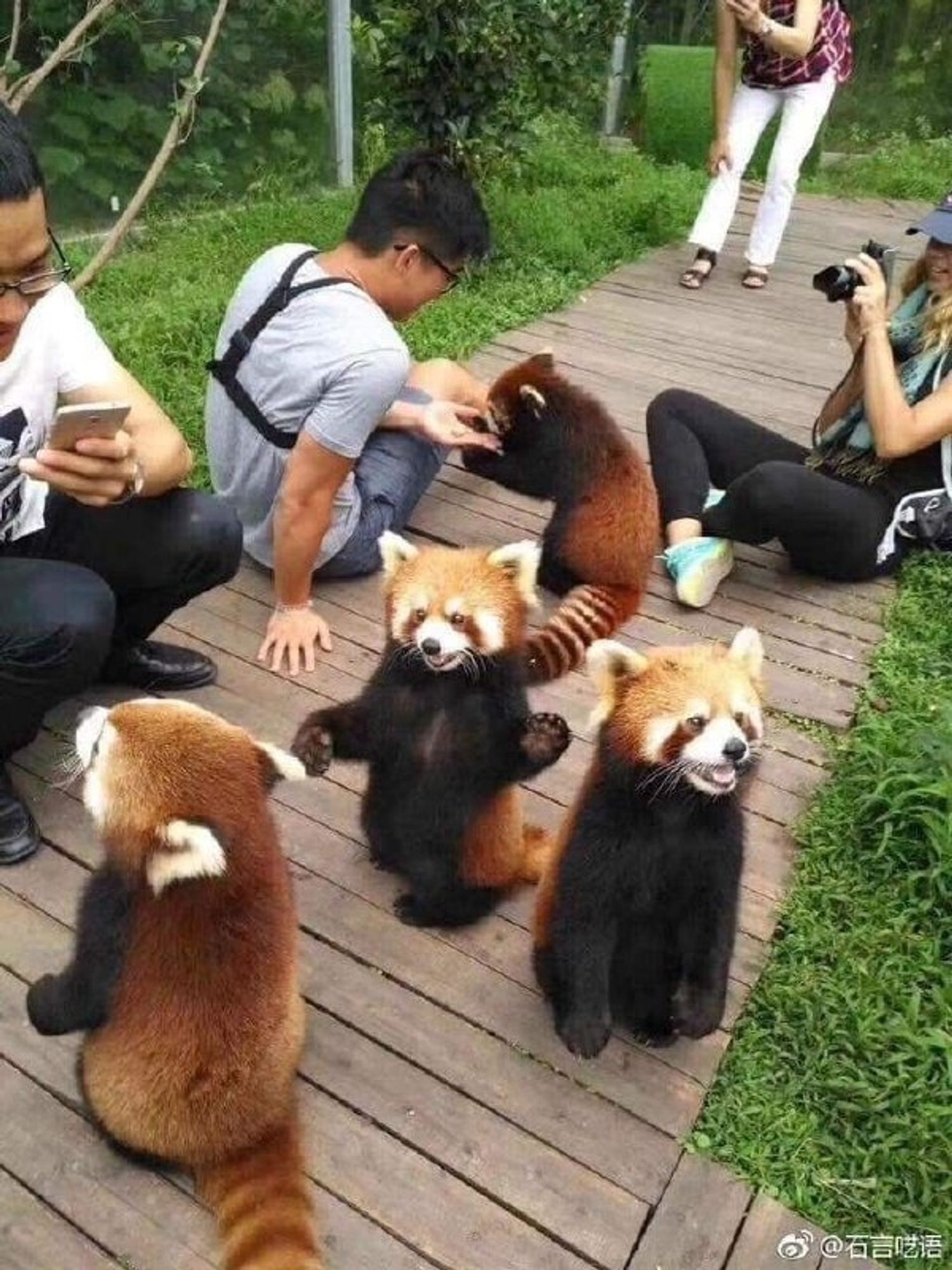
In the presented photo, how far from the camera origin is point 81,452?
197cm

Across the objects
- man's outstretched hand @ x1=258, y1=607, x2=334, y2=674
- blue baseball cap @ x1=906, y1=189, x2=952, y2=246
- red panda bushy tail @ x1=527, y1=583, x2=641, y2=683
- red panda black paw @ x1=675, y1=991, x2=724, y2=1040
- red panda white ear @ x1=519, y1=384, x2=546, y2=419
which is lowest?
man's outstretched hand @ x1=258, y1=607, x2=334, y2=674

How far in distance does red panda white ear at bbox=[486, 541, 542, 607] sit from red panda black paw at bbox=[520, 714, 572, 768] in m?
0.26

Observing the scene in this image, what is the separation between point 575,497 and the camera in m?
3.14

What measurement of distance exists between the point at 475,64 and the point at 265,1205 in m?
4.91

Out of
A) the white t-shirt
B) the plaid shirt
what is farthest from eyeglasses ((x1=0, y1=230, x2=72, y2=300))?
the plaid shirt

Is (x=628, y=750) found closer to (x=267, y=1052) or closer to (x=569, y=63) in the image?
(x=267, y=1052)

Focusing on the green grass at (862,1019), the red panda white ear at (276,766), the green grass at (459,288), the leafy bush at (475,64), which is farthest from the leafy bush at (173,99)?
the green grass at (862,1019)

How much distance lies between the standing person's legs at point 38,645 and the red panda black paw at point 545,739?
0.93 meters

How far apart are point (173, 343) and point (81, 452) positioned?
105 inches

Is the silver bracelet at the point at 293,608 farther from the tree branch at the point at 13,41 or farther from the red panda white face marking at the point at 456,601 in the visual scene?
the tree branch at the point at 13,41

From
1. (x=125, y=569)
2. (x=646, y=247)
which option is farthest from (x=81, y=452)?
(x=646, y=247)

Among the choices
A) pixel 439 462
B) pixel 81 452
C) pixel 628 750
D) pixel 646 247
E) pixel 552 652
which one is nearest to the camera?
pixel 628 750

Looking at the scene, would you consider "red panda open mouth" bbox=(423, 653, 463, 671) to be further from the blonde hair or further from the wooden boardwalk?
the blonde hair

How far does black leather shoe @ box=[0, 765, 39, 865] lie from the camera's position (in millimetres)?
2262
